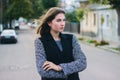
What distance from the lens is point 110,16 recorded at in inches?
1556

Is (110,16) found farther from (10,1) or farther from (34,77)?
(10,1)

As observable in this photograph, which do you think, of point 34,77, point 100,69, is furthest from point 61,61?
point 100,69

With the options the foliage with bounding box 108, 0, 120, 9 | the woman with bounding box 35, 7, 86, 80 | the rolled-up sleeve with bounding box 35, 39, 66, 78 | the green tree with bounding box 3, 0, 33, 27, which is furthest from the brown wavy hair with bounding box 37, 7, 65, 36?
the green tree with bounding box 3, 0, 33, 27

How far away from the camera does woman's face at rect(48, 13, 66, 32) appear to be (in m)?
3.88

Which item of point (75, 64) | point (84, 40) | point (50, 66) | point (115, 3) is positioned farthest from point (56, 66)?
point (84, 40)

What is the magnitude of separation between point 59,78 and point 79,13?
1686 inches

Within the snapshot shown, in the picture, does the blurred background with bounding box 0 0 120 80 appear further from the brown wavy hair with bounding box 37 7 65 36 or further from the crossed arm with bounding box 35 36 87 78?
the crossed arm with bounding box 35 36 87 78

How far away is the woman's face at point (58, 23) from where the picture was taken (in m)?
3.88

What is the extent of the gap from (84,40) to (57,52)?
3553cm

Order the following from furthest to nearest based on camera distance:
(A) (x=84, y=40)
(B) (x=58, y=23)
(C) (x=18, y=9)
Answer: (C) (x=18, y=9) < (A) (x=84, y=40) < (B) (x=58, y=23)

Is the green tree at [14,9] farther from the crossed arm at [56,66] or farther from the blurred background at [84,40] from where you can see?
the crossed arm at [56,66]

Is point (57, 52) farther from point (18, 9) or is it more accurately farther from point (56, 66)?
point (18, 9)

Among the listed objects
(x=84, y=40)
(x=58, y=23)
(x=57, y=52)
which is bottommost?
(x=84, y=40)

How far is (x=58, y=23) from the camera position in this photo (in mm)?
3889
